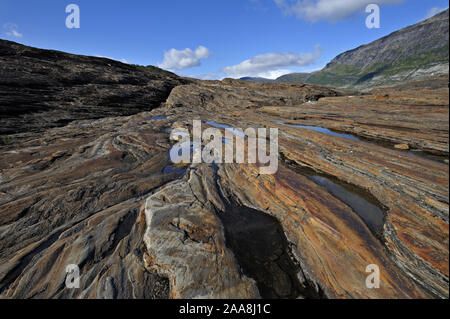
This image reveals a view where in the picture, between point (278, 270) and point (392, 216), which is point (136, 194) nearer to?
point (278, 270)

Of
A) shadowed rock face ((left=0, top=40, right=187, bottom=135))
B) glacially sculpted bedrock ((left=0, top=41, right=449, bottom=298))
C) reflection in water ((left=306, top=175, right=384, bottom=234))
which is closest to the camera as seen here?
glacially sculpted bedrock ((left=0, top=41, right=449, bottom=298))

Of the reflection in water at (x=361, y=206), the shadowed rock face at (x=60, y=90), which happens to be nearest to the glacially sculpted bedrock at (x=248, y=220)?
the reflection in water at (x=361, y=206)

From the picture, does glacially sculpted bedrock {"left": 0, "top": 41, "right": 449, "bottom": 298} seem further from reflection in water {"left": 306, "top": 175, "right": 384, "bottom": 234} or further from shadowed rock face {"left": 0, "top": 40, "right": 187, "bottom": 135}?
shadowed rock face {"left": 0, "top": 40, "right": 187, "bottom": 135}

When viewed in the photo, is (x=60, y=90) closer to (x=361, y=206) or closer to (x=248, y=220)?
(x=248, y=220)

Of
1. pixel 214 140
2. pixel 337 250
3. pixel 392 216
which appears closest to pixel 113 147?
pixel 214 140

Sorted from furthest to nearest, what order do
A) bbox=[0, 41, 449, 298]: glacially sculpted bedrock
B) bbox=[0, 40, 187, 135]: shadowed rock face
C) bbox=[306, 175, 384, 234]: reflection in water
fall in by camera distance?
bbox=[0, 40, 187, 135]: shadowed rock face, bbox=[306, 175, 384, 234]: reflection in water, bbox=[0, 41, 449, 298]: glacially sculpted bedrock

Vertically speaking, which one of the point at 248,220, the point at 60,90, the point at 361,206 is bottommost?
the point at 248,220

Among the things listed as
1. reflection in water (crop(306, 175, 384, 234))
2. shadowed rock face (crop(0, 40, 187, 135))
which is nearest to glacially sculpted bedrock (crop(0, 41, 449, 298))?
reflection in water (crop(306, 175, 384, 234))

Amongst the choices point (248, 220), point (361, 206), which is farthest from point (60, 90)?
point (361, 206)
